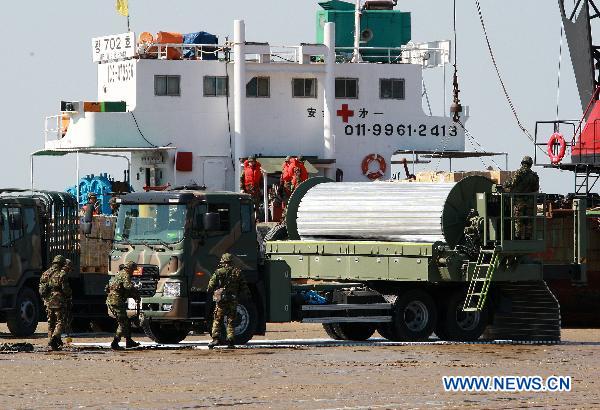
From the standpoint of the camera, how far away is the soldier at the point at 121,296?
25641 millimetres

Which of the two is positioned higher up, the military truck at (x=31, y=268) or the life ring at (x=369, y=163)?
the life ring at (x=369, y=163)

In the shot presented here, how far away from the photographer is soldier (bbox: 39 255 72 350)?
84.7 feet

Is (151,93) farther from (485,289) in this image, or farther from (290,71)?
(485,289)

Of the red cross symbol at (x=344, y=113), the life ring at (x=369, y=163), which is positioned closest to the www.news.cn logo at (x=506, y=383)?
the life ring at (x=369, y=163)

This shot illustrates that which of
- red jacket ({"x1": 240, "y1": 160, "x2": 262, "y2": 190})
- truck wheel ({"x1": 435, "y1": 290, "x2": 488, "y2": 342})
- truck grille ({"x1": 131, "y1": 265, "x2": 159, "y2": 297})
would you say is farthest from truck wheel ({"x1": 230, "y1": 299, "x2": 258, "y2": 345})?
red jacket ({"x1": 240, "y1": 160, "x2": 262, "y2": 190})

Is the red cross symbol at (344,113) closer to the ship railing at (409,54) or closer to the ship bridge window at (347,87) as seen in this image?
the ship bridge window at (347,87)

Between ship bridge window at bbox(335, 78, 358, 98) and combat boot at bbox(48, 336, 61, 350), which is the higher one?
ship bridge window at bbox(335, 78, 358, 98)

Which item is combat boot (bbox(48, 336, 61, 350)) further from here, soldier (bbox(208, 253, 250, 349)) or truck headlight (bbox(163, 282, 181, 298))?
soldier (bbox(208, 253, 250, 349))

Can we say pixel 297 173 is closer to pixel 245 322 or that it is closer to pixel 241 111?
pixel 241 111

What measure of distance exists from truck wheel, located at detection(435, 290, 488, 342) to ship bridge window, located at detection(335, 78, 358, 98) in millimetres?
22345

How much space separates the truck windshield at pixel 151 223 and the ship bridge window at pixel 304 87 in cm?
2308

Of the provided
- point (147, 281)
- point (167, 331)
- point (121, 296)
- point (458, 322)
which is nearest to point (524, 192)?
point (458, 322)

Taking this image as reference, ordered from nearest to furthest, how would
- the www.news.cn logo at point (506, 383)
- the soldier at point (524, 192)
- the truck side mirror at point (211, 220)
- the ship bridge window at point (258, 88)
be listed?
the www.news.cn logo at point (506, 383)
the truck side mirror at point (211, 220)
the soldier at point (524, 192)
the ship bridge window at point (258, 88)

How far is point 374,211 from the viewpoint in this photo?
94.5 feet
